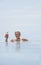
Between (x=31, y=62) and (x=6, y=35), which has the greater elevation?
(x=6, y=35)

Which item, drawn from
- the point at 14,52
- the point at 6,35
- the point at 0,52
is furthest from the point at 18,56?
the point at 6,35

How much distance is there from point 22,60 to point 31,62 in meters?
0.18

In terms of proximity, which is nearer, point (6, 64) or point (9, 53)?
point (6, 64)

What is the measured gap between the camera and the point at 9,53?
10.8 feet

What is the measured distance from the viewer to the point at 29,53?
3279mm

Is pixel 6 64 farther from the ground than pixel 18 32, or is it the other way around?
pixel 18 32

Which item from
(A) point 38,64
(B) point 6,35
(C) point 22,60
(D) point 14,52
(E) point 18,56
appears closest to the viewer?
(A) point 38,64

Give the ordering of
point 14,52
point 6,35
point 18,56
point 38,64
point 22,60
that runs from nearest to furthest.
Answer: point 38,64 < point 22,60 < point 18,56 < point 14,52 < point 6,35

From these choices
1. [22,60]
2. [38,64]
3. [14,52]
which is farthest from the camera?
[14,52]

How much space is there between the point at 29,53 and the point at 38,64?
66cm

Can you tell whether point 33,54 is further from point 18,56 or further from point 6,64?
point 6,64

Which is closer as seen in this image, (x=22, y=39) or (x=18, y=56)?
(x=18, y=56)

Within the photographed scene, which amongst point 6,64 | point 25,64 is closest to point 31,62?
point 25,64

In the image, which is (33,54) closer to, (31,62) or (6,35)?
(31,62)
